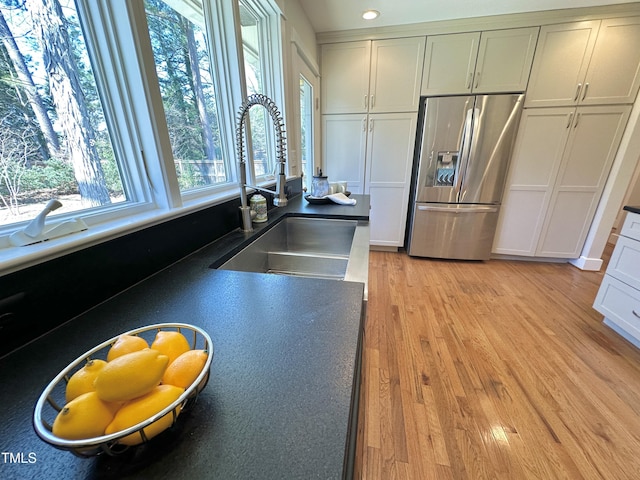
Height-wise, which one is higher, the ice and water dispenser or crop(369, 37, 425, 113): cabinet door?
crop(369, 37, 425, 113): cabinet door

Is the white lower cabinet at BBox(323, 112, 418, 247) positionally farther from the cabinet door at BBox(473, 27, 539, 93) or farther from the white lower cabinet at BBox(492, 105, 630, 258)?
the white lower cabinet at BBox(492, 105, 630, 258)

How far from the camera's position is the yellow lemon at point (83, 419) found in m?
0.24

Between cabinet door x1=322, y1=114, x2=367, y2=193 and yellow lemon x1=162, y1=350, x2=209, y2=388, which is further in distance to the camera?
cabinet door x1=322, y1=114, x2=367, y2=193

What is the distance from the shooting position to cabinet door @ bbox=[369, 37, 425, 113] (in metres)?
2.44

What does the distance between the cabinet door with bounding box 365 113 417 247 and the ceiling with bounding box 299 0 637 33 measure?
2.64 feet

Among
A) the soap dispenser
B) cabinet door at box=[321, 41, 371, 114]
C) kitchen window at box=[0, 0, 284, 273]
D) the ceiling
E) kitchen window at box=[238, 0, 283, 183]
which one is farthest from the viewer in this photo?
cabinet door at box=[321, 41, 371, 114]

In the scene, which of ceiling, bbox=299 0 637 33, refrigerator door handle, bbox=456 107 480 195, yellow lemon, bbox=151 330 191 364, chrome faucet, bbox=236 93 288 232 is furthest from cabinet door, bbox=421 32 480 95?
yellow lemon, bbox=151 330 191 364

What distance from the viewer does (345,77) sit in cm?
263

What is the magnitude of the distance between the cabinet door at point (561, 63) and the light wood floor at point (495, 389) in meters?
1.82

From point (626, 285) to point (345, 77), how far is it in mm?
2876

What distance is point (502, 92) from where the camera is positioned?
92.9 inches

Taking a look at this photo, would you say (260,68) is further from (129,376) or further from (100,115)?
(129,376)

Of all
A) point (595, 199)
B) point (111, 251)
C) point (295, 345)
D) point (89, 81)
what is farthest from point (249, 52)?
point (595, 199)

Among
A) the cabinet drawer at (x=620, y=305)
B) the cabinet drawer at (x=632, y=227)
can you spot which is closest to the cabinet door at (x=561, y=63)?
the cabinet drawer at (x=632, y=227)
